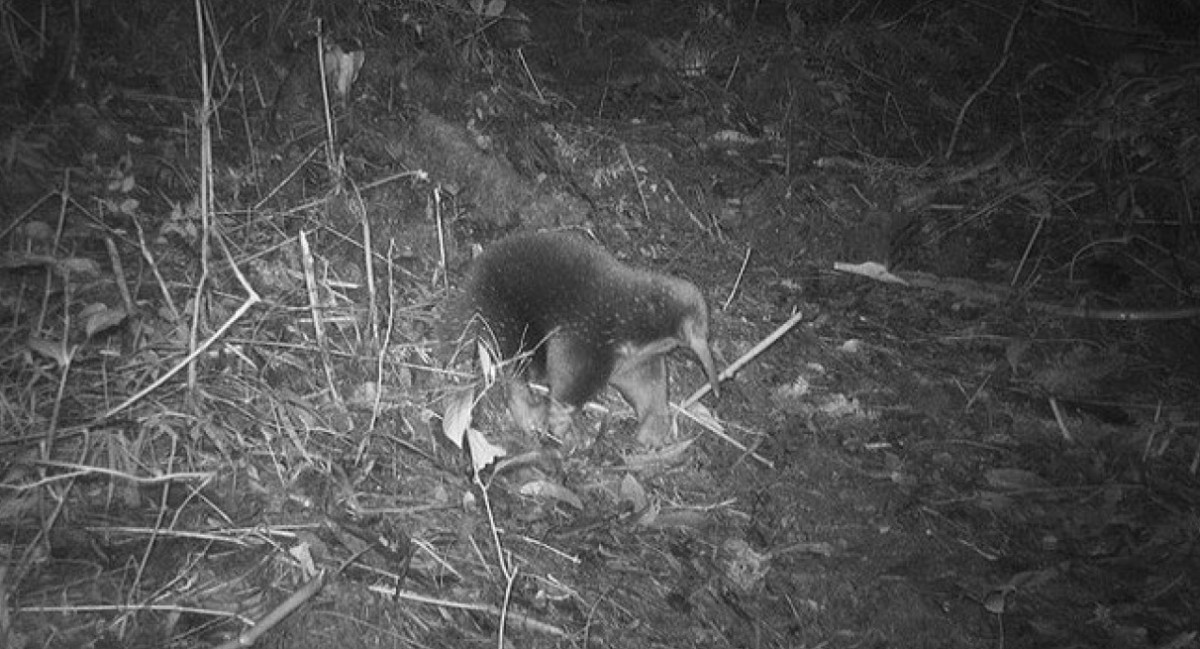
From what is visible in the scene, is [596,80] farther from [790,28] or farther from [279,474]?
[279,474]

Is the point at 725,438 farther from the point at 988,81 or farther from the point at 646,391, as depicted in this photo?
the point at 988,81

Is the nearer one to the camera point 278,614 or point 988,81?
point 278,614

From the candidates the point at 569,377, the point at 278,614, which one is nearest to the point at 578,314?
the point at 569,377

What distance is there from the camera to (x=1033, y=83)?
628cm

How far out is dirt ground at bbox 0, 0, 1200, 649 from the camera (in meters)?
2.74

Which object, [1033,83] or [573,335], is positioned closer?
[573,335]

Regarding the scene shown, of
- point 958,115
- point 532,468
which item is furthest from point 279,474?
point 958,115

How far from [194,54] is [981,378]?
439 centimetres

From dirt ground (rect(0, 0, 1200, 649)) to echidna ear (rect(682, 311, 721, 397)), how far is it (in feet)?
0.93

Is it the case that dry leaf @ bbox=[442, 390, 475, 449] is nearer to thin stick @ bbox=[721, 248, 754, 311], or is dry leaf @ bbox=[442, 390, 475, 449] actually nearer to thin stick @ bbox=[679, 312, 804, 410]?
thin stick @ bbox=[679, 312, 804, 410]

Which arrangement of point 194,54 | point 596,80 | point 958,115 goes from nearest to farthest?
point 194,54
point 596,80
point 958,115

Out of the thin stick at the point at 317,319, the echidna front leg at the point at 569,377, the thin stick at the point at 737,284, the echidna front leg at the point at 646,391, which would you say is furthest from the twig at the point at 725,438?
the thin stick at the point at 317,319

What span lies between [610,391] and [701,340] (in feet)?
1.88

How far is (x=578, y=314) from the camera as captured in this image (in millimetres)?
3707
